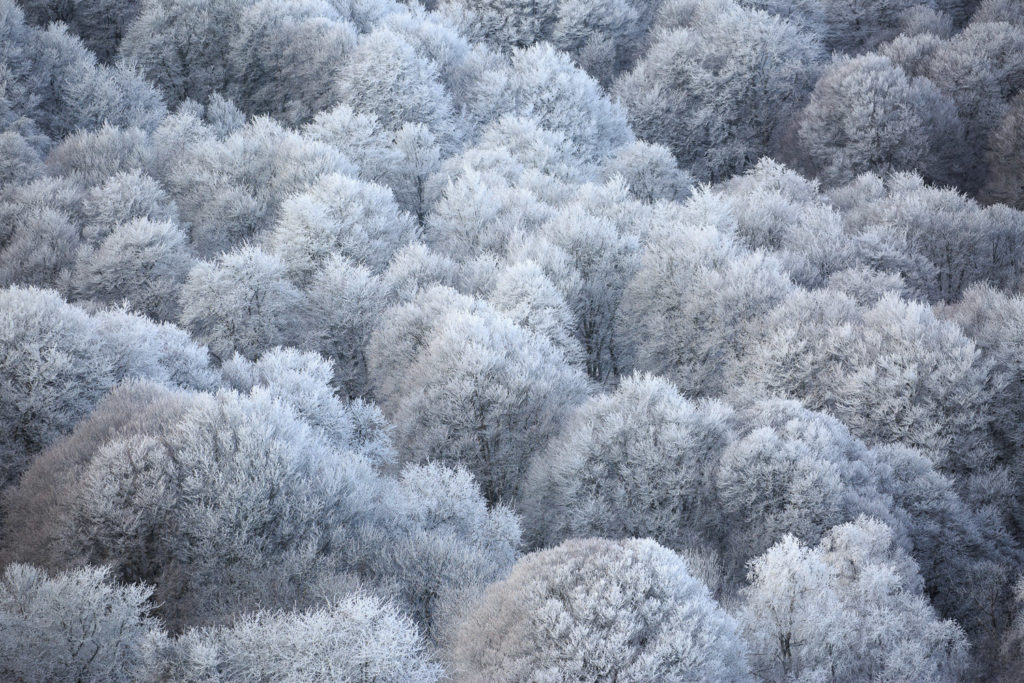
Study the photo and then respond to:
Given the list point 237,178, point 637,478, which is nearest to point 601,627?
point 637,478

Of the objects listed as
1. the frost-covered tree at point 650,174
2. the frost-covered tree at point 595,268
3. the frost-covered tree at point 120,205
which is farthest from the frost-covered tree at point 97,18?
the frost-covered tree at point 595,268

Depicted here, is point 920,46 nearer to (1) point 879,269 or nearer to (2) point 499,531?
(1) point 879,269

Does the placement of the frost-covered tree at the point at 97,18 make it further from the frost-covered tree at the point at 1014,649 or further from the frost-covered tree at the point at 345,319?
the frost-covered tree at the point at 1014,649

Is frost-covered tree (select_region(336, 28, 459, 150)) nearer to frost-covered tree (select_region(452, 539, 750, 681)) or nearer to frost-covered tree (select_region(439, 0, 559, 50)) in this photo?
frost-covered tree (select_region(439, 0, 559, 50))

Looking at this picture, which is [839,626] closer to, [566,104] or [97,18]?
[566,104]

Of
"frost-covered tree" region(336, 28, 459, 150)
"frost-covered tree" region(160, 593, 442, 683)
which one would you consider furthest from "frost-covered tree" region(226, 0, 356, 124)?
"frost-covered tree" region(160, 593, 442, 683)

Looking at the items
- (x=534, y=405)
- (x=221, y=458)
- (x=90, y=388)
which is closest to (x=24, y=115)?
(x=90, y=388)
